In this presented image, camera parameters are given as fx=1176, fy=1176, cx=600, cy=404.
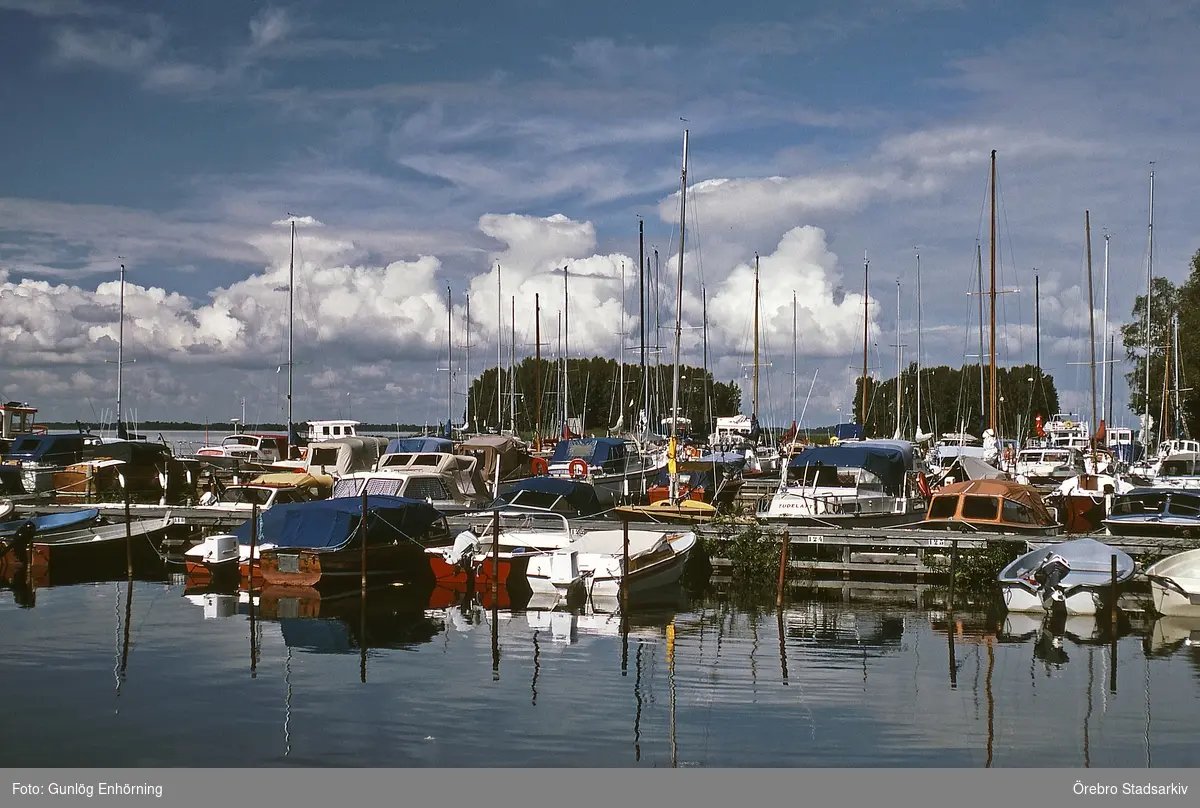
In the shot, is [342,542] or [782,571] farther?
[342,542]

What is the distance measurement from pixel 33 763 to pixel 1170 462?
50.9m

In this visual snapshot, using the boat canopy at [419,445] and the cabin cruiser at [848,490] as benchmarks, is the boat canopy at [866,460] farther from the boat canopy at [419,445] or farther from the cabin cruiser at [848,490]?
the boat canopy at [419,445]

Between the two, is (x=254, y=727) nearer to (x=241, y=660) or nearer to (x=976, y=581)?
(x=241, y=660)

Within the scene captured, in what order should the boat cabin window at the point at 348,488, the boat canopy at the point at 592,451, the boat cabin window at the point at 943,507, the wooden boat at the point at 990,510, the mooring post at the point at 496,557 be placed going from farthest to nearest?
1. the boat canopy at the point at 592,451
2. the boat cabin window at the point at 348,488
3. the boat cabin window at the point at 943,507
4. the wooden boat at the point at 990,510
5. the mooring post at the point at 496,557

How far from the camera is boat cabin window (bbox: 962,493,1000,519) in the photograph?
36.2 m

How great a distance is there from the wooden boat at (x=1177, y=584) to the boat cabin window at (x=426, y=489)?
2422 cm

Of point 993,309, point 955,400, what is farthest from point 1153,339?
point 955,400

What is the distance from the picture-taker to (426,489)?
43531 mm

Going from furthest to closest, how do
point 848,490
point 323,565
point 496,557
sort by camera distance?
point 848,490
point 496,557
point 323,565

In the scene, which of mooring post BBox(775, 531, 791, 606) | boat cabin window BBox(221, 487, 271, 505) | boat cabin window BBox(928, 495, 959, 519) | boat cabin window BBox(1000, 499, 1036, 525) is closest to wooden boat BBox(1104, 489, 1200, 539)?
boat cabin window BBox(1000, 499, 1036, 525)

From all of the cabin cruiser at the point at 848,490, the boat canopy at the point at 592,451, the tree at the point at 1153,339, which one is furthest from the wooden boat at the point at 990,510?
the tree at the point at 1153,339

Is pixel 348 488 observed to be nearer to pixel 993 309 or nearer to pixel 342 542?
pixel 342 542

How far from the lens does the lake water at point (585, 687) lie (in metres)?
18.2

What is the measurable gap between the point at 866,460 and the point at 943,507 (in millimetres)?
3462
